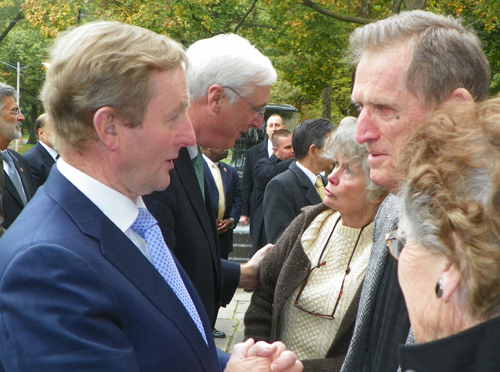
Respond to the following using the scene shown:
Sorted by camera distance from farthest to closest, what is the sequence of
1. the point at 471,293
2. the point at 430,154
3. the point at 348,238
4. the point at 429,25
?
the point at 348,238
the point at 429,25
the point at 430,154
the point at 471,293

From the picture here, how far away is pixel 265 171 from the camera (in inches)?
263

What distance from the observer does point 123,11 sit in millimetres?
14820

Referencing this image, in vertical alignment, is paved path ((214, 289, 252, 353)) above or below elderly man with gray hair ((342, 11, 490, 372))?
below

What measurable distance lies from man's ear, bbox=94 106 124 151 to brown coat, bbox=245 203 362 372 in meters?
1.41

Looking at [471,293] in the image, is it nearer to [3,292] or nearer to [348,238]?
[3,292]

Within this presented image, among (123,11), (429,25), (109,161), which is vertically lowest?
(123,11)

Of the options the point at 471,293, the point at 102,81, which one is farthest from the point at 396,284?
the point at 102,81

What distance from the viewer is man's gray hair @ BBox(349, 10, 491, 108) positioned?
177 centimetres

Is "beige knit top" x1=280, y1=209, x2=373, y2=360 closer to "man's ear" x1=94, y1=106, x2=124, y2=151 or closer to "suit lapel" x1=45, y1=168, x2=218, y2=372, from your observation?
"suit lapel" x1=45, y1=168, x2=218, y2=372

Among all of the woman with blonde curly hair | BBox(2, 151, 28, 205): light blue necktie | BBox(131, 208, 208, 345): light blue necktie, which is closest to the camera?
the woman with blonde curly hair

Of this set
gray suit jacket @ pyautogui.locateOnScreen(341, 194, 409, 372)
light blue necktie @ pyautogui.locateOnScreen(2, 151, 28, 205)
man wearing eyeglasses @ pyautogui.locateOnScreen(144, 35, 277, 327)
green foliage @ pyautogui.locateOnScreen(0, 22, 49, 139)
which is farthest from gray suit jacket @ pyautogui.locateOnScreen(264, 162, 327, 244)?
green foliage @ pyautogui.locateOnScreen(0, 22, 49, 139)

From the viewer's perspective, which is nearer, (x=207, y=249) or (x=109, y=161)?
(x=109, y=161)

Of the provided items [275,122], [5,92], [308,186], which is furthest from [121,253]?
[275,122]

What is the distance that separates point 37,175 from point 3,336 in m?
5.75
